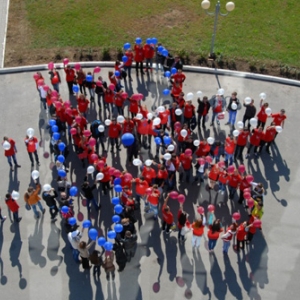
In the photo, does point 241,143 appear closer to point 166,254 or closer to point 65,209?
point 166,254

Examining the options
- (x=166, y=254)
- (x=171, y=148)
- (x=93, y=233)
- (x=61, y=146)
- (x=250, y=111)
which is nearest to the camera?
(x=93, y=233)

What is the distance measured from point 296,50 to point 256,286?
11.1 metres

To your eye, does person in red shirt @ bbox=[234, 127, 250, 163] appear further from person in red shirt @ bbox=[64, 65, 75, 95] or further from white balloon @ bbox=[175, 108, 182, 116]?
person in red shirt @ bbox=[64, 65, 75, 95]

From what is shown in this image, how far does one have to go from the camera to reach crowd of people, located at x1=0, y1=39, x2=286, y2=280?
494 inches

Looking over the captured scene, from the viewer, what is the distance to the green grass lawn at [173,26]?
19688mm

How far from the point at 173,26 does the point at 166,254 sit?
11.2 m

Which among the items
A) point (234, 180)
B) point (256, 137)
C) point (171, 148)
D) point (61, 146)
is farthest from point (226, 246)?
point (61, 146)

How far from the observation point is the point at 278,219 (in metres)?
13.9

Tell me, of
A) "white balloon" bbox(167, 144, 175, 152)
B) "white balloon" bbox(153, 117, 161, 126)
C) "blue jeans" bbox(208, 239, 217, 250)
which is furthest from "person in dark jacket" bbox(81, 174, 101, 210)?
"blue jeans" bbox(208, 239, 217, 250)

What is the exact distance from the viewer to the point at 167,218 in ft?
42.2

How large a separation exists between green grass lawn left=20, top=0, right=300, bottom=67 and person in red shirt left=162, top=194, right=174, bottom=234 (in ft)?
28.8

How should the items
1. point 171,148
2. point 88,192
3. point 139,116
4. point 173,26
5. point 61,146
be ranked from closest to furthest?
point 88,192
point 171,148
point 61,146
point 139,116
point 173,26

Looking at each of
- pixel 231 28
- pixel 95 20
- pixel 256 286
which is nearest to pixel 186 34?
pixel 231 28

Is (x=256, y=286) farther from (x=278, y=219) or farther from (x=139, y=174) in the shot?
(x=139, y=174)
